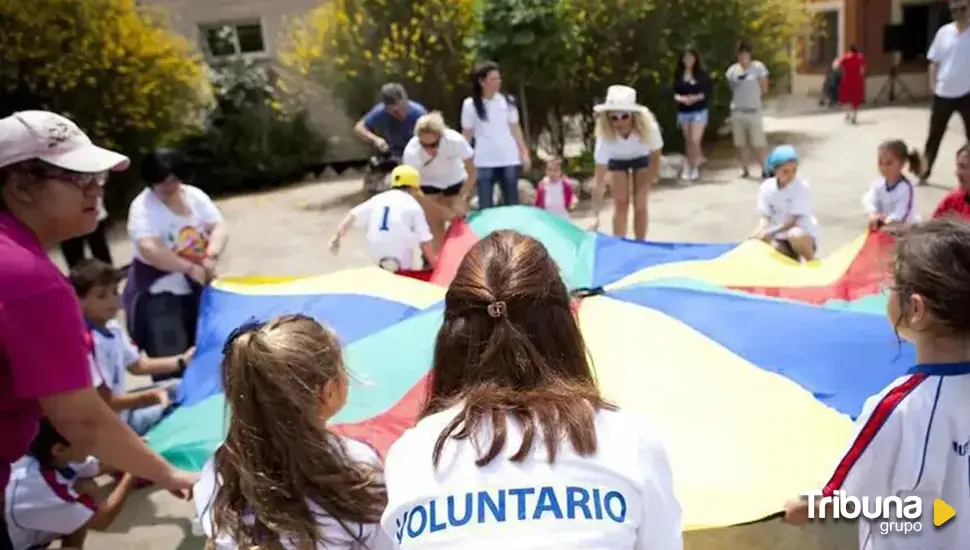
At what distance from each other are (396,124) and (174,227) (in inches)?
103

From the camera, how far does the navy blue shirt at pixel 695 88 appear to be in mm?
9125

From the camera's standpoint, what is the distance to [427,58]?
9.90m

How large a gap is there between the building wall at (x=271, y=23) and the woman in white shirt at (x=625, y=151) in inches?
266

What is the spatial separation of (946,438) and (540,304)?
2.52 feet

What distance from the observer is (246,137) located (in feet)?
37.6

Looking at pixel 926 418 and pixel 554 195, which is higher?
pixel 926 418

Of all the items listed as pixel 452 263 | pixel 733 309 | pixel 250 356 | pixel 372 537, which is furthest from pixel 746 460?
pixel 452 263

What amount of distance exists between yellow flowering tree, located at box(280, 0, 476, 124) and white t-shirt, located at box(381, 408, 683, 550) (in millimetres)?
8652

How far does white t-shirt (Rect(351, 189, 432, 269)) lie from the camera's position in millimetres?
4324

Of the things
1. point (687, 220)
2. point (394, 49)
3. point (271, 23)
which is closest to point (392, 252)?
point (687, 220)

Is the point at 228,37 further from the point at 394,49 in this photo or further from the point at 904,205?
the point at 904,205

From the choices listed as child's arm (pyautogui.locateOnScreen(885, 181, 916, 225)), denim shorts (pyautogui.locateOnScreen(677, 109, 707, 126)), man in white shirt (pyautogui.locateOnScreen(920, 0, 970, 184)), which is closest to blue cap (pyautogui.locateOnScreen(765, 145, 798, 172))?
child's arm (pyautogui.locateOnScreen(885, 181, 916, 225))

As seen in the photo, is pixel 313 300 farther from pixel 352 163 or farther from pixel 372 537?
pixel 352 163

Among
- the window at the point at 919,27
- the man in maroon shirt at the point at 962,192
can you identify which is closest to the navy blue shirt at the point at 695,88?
the man in maroon shirt at the point at 962,192
